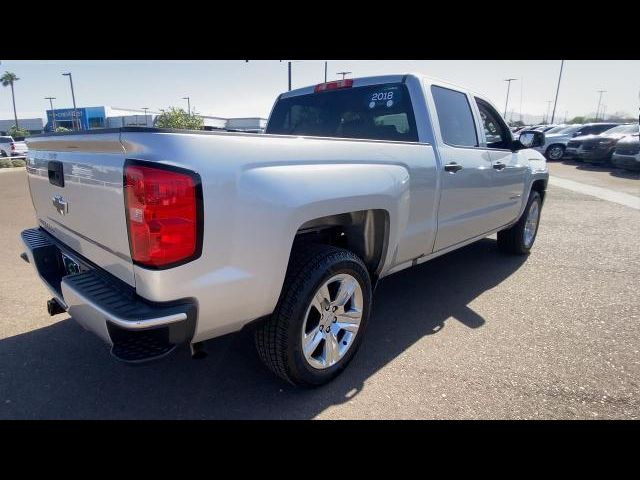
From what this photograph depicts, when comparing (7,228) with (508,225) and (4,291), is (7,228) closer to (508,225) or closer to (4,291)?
(4,291)

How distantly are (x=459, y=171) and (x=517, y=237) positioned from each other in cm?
235

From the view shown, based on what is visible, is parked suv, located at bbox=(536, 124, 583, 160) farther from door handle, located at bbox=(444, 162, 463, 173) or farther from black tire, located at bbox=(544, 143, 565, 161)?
door handle, located at bbox=(444, 162, 463, 173)

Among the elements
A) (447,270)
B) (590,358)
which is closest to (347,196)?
(590,358)

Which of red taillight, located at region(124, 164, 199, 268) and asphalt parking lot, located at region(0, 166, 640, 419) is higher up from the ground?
red taillight, located at region(124, 164, 199, 268)

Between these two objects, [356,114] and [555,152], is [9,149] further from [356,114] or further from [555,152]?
[555,152]

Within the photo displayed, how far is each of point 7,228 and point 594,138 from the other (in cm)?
2101

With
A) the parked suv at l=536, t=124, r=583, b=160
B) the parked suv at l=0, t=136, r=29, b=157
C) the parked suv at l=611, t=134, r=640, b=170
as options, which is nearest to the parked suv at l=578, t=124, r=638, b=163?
the parked suv at l=611, t=134, r=640, b=170

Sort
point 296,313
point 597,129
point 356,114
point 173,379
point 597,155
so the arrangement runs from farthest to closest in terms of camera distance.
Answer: point 597,129
point 597,155
point 356,114
point 173,379
point 296,313

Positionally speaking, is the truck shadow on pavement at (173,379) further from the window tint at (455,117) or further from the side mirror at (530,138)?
the side mirror at (530,138)

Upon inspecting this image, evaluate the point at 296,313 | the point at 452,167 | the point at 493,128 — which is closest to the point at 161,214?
the point at 296,313

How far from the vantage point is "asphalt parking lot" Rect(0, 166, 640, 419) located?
228 cm

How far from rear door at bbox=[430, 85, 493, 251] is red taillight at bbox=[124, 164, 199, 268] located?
6.92 ft

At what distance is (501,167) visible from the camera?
3969 millimetres
